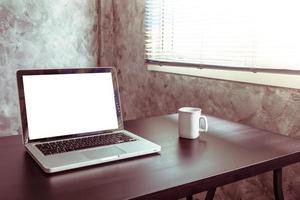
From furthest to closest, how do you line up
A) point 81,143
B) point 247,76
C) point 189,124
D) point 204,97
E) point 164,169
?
1. point 204,97
2. point 247,76
3. point 189,124
4. point 81,143
5. point 164,169

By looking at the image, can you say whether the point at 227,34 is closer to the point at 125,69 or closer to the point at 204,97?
the point at 204,97

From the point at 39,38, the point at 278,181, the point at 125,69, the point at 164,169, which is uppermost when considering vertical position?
the point at 39,38

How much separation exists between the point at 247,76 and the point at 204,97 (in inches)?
13.0

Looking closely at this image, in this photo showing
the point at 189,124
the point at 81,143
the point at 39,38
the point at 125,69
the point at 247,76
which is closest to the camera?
the point at 81,143

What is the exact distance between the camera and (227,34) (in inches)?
68.1

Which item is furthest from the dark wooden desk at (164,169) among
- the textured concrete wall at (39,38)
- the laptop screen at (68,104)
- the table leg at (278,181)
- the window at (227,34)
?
the textured concrete wall at (39,38)

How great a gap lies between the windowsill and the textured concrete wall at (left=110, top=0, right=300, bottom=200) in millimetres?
31

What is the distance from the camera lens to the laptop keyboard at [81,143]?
1.07 m

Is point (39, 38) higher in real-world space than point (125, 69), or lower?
higher

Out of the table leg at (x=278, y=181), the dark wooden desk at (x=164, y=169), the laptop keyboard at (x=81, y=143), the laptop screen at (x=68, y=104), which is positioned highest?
the laptop screen at (x=68, y=104)

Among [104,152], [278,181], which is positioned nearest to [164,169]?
[104,152]

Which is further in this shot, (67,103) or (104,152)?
(67,103)

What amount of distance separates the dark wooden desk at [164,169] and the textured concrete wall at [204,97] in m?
0.25

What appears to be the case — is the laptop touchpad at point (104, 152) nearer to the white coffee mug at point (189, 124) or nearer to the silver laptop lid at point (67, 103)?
the silver laptop lid at point (67, 103)
